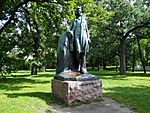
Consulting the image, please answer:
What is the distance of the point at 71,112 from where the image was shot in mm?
8398

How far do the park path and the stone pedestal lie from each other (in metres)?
0.31

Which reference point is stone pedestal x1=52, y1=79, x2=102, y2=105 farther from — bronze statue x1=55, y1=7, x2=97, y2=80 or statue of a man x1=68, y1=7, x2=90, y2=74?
statue of a man x1=68, y1=7, x2=90, y2=74

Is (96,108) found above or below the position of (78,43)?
below

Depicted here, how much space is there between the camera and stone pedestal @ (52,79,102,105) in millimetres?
9289

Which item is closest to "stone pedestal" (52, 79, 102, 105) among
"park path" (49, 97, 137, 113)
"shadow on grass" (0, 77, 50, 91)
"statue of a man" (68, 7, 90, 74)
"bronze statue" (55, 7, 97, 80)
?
"park path" (49, 97, 137, 113)

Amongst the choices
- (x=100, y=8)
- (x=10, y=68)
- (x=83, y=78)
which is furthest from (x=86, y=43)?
(x=10, y=68)

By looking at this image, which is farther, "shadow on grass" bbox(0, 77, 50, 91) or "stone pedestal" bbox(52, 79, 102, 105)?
"shadow on grass" bbox(0, 77, 50, 91)

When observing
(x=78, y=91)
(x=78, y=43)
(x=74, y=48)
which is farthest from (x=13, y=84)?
(x=78, y=91)

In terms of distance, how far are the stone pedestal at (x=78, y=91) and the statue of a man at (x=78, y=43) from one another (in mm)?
790

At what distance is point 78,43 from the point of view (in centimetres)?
1039

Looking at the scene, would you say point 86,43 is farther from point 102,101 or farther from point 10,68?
point 10,68

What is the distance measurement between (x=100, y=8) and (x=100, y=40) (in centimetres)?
1409

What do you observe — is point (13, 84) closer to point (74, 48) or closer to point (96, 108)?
point (74, 48)

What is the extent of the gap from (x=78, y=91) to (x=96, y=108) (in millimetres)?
962
